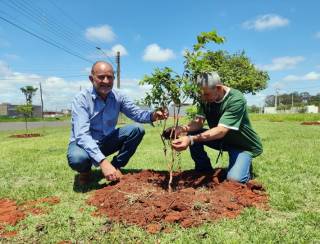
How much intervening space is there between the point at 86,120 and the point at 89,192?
37.7 inches

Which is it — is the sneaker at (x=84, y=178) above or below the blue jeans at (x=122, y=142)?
below

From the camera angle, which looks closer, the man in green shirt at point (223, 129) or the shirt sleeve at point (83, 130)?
the man in green shirt at point (223, 129)

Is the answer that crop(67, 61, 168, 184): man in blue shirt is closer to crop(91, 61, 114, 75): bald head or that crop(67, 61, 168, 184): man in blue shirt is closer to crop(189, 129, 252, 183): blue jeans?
crop(91, 61, 114, 75): bald head

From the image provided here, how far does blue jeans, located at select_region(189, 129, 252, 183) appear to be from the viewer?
4.70m

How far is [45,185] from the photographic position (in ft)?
17.8

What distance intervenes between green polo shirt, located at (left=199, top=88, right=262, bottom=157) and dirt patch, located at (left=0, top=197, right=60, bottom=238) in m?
2.23

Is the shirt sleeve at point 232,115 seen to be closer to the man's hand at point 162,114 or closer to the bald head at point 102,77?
the man's hand at point 162,114

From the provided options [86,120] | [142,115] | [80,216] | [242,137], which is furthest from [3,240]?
[242,137]

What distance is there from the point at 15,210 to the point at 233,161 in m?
2.84

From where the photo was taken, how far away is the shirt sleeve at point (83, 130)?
4.50 metres

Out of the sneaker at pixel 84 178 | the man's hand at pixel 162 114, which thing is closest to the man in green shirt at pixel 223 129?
the man's hand at pixel 162 114

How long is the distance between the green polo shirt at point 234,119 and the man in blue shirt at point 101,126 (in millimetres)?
641

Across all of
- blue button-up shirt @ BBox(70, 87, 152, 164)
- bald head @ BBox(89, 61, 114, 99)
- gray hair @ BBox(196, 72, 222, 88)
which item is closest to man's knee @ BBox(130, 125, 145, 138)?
blue button-up shirt @ BBox(70, 87, 152, 164)

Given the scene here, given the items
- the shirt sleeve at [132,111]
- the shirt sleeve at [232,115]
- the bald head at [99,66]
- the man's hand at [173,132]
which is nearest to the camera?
the shirt sleeve at [232,115]
